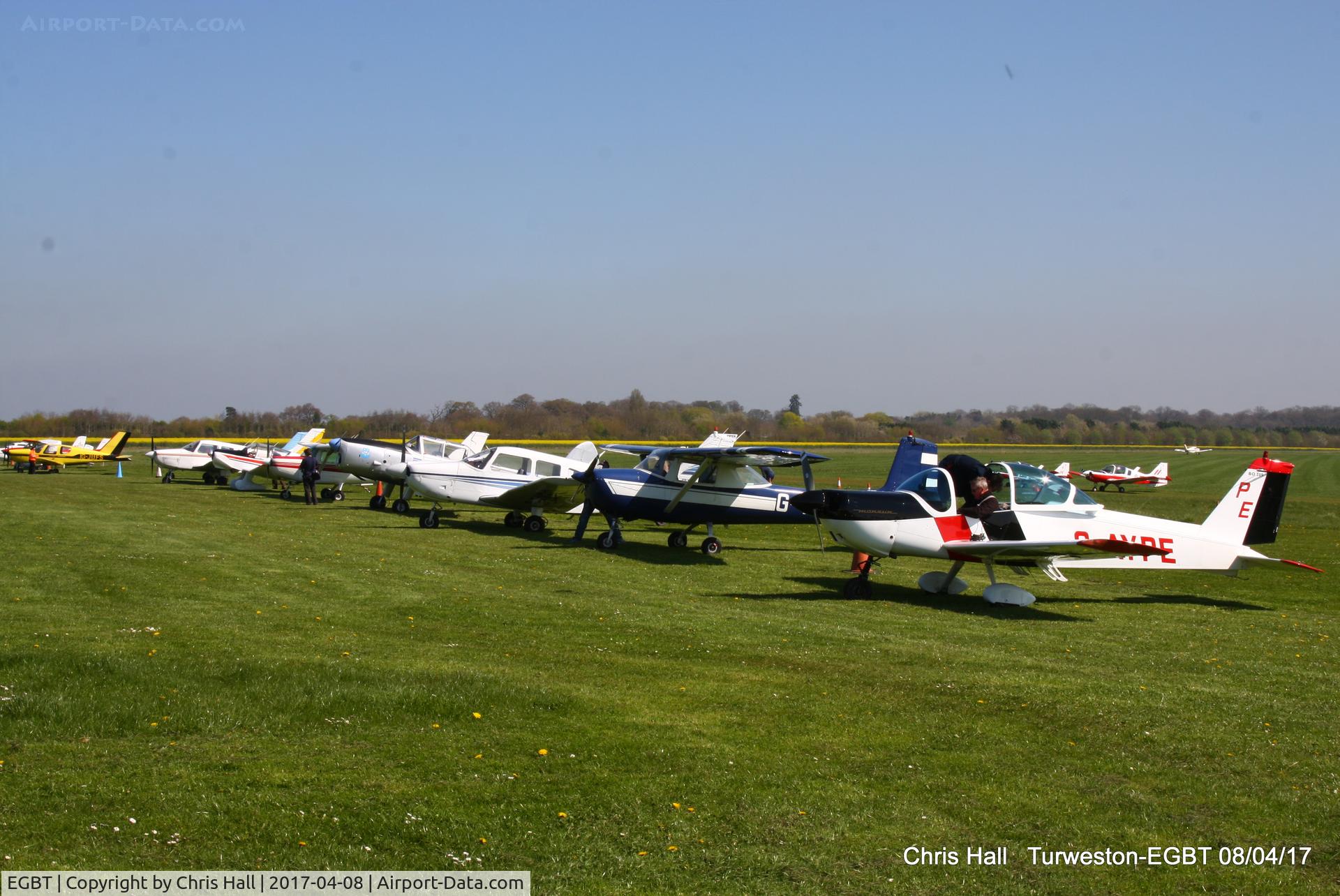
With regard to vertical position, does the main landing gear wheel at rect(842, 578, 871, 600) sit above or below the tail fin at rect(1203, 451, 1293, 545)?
below

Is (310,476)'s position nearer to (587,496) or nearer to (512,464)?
(512,464)

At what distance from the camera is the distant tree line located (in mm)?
84000

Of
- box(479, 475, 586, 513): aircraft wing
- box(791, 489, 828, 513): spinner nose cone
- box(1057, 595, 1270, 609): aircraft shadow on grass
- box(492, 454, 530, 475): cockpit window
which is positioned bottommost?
box(1057, 595, 1270, 609): aircraft shadow on grass

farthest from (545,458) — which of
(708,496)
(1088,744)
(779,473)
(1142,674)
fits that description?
(779,473)

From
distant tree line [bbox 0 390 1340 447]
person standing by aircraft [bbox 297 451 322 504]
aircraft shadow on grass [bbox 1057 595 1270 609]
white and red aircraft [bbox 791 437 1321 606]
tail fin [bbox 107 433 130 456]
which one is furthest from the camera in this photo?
distant tree line [bbox 0 390 1340 447]

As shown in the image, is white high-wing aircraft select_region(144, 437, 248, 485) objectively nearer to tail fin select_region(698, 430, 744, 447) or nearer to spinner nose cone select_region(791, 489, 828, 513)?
tail fin select_region(698, 430, 744, 447)

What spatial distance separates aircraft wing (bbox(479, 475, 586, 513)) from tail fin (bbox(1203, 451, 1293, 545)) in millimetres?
13254

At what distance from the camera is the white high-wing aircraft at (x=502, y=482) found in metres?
24.8

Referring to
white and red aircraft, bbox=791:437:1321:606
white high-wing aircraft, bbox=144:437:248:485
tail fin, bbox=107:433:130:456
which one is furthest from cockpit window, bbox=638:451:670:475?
tail fin, bbox=107:433:130:456

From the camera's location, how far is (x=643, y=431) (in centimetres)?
9262

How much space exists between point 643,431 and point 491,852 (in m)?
87.6

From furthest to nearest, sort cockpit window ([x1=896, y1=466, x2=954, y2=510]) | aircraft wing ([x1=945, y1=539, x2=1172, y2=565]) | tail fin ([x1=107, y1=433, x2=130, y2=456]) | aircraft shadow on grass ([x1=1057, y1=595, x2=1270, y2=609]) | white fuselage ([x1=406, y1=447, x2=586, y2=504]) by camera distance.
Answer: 1. tail fin ([x1=107, y1=433, x2=130, y2=456])
2. white fuselage ([x1=406, y1=447, x2=586, y2=504])
3. aircraft shadow on grass ([x1=1057, y1=595, x2=1270, y2=609])
4. cockpit window ([x1=896, y1=466, x2=954, y2=510])
5. aircraft wing ([x1=945, y1=539, x2=1172, y2=565])

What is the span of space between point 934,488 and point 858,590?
5.97ft

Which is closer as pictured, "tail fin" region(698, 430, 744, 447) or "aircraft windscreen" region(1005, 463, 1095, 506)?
"aircraft windscreen" region(1005, 463, 1095, 506)
